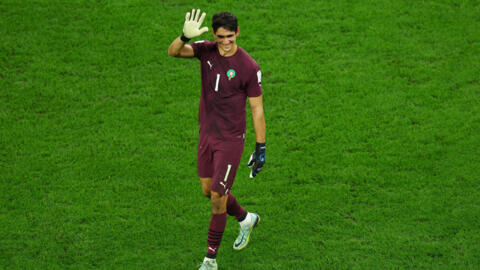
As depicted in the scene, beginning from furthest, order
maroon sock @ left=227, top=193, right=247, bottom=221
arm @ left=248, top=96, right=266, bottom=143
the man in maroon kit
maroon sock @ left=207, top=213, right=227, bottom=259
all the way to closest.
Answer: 1. maroon sock @ left=227, top=193, right=247, bottom=221
2. maroon sock @ left=207, top=213, right=227, bottom=259
3. arm @ left=248, top=96, right=266, bottom=143
4. the man in maroon kit

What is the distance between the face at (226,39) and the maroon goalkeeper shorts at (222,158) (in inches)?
37.2

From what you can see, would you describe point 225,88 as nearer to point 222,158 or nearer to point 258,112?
point 258,112

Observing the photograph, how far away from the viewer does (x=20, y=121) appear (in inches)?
346

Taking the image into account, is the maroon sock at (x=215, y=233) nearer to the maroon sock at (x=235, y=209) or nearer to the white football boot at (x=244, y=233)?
the maroon sock at (x=235, y=209)

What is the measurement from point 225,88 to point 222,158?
0.73 m

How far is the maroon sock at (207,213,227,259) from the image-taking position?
21.3 feet

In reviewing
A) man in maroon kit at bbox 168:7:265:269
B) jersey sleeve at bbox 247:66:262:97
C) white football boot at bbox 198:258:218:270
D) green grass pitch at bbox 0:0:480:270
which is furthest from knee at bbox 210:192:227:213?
jersey sleeve at bbox 247:66:262:97

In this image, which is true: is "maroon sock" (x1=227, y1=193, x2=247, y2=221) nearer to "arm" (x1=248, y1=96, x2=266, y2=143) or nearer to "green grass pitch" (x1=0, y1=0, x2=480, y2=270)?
"green grass pitch" (x1=0, y1=0, x2=480, y2=270)

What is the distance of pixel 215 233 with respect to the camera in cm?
652

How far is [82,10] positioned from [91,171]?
13.3 feet

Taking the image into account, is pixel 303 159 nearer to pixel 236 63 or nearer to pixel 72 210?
pixel 236 63

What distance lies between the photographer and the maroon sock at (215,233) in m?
6.50

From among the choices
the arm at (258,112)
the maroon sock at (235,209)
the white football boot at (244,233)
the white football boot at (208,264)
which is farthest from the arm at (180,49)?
the white football boot at (208,264)

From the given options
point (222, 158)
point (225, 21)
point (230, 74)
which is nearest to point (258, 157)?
point (222, 158)
